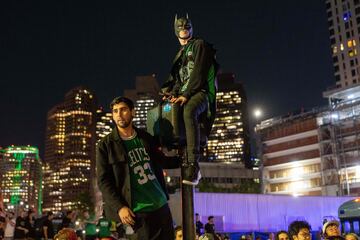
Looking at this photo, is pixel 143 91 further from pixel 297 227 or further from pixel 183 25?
pixel 183 25

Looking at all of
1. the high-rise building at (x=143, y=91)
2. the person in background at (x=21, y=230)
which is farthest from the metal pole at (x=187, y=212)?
the high-rise building at (x=143, y=91)

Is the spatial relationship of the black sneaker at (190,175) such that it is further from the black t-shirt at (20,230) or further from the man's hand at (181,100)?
the black t-shirt at (20,230)

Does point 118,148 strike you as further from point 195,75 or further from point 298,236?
point 298,236

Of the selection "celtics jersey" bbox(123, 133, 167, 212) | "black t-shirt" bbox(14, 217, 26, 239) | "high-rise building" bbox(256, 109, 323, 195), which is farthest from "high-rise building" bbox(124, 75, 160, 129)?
"celtics jersey" bbox(123, 133, 167, 212)

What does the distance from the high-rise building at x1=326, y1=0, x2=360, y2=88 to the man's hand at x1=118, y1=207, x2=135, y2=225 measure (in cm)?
10475

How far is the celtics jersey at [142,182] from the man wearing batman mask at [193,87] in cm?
48

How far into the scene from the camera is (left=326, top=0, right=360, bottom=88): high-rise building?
102375 mm

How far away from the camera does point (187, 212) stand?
4219 mm

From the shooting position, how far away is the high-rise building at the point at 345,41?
102 meters

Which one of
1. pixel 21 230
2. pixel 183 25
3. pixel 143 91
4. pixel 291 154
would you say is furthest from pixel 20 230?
pixel 143 91

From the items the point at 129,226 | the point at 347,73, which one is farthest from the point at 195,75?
the point at 347,73

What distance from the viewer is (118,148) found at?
12.7 feet

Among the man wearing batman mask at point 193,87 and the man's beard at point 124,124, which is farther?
the man wearing batman mask at point 193,87

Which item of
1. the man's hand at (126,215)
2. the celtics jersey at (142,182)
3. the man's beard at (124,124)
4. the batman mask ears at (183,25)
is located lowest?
the man's hand at (126,215)
